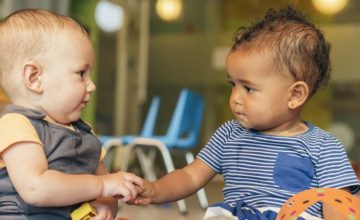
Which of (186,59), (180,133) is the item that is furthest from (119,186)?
(186,59)

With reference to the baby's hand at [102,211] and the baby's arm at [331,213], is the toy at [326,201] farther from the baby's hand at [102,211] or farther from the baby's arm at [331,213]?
the baby's hand at [102,211]

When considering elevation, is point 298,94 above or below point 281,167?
above

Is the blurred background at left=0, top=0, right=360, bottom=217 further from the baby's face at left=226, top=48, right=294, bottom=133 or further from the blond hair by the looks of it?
the blond hair

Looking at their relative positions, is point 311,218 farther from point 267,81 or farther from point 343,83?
point 343,83

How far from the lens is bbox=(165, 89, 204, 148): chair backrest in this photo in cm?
308

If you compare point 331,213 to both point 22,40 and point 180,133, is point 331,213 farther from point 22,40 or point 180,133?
point 180,133

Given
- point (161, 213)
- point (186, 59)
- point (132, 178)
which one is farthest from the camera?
point (186, 59)

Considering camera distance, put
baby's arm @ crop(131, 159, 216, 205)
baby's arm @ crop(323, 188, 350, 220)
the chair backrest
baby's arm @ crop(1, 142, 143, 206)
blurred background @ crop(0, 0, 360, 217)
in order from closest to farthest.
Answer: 1. baby's arm @ crop(1, 142, 143, 206)
2. baby's arm @ crop(323, 188, 350, 220)
3. baby's arm @ crop(131, 159, 216, 205)
4. the chair backrest
5. blurred background @ crop(0, 0, 360, 217)

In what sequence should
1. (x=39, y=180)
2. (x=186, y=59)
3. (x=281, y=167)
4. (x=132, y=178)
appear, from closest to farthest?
1. (x=39, y=180)
2. (x=132, y=178)
3. (x=281, y=167)
4. (x=186, y=59)

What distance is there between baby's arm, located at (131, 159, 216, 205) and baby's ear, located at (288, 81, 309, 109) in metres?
0.22

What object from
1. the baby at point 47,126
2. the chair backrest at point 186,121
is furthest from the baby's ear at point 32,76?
the chair backrest at point 186,121

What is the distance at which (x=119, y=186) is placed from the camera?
3.05ft

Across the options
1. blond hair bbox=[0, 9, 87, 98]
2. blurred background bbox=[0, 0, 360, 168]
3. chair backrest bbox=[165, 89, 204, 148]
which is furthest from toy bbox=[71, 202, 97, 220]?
blurred background bbox=[0, 0, 360, 168]

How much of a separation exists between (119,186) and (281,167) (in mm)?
330
